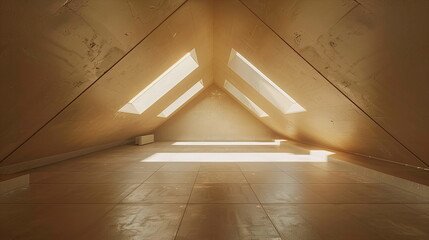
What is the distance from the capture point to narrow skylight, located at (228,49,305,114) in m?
9.39

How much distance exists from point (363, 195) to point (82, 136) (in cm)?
791

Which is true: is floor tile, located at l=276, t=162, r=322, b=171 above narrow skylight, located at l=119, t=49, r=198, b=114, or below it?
below

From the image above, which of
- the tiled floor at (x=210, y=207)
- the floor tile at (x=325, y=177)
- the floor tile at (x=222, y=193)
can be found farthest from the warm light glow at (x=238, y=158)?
the floor tile at (x=222, y=193)

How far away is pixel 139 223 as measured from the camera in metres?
2.69

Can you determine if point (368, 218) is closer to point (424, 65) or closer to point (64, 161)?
point (424, 65)

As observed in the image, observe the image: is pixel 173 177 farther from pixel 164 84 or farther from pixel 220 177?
pixel 164 84

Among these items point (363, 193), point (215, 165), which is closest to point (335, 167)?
point (363, 193)

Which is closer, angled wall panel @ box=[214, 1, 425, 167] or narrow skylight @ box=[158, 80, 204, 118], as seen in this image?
angled wall panel @ box=[214, 1, 425, 167]

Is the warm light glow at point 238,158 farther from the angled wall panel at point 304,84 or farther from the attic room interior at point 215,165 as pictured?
the angled wall panel at point 304,84

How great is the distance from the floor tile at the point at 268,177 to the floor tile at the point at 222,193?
562 millimetres

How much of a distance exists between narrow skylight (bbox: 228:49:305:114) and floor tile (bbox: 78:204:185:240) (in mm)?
7421

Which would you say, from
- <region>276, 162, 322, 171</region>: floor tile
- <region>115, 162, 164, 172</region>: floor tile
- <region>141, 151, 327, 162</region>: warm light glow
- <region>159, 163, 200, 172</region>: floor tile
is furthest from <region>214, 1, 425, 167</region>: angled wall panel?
<region>115, 162, 164, 172</region>: floor tile

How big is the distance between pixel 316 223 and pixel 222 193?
1.62 meters

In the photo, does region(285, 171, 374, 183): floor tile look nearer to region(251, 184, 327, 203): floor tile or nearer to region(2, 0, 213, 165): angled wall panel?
region(251, 184, 327, 203): floor tile
